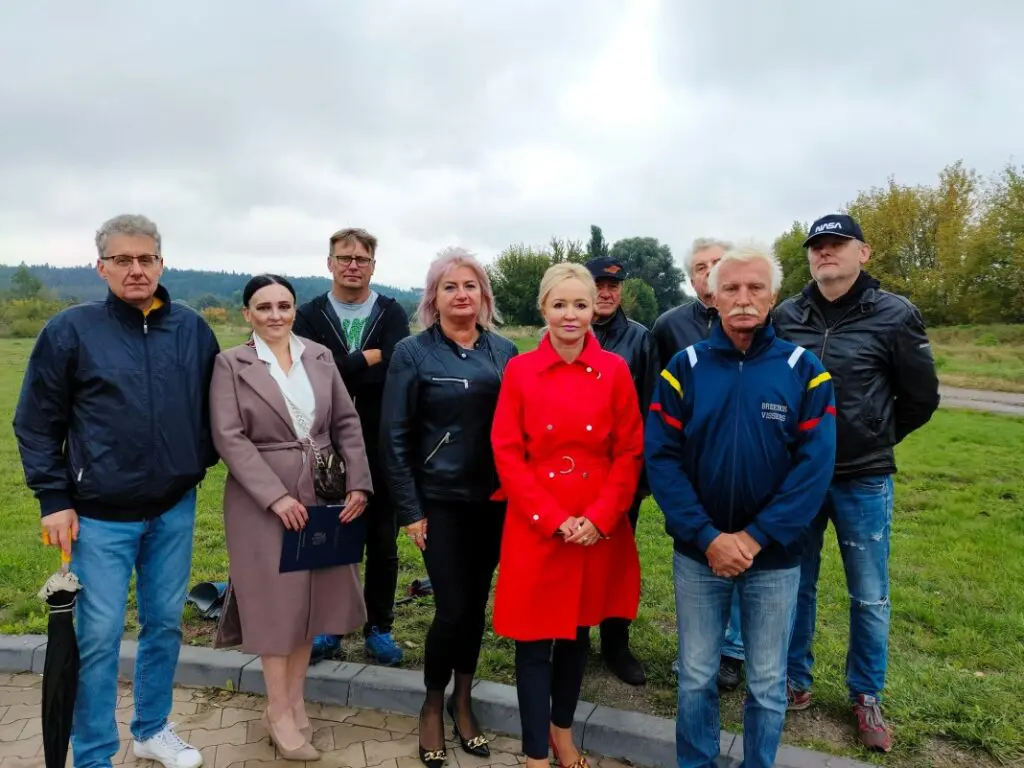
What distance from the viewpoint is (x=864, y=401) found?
336 cm

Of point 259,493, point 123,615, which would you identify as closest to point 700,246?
point 259,493

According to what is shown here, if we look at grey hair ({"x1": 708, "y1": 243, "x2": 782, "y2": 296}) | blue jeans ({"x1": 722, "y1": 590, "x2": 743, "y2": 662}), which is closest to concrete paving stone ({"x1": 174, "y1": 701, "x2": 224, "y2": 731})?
blue jeans ({"x1": 722, "y1": 590, "x2": 743, "y2": 662})

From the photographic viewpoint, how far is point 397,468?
3.37m

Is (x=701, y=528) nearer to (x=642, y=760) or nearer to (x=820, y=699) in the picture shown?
(x=642, y=760)

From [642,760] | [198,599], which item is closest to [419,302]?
[642,760]

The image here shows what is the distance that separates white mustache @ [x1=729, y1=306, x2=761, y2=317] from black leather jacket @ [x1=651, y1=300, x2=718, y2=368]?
1.13 m

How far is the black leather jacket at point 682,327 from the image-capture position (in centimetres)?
398

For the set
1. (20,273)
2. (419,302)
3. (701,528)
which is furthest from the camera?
(20,273)

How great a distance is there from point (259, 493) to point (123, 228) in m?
1.29

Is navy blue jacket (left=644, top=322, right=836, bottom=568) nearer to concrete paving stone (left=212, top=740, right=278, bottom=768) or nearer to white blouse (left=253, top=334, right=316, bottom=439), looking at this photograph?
white blouse (left=253, top=334, right=316, bottom=439)

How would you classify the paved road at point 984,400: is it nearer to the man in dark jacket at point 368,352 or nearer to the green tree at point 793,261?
the man in dark jacket at point 368,352

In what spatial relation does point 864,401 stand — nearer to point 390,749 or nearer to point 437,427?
point 437,427

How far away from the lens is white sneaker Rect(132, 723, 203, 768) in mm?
3328

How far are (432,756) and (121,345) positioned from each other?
91.2 inches
